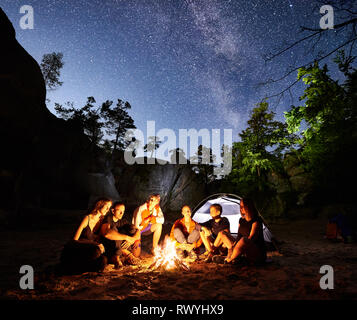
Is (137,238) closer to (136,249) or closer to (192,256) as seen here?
(136,249)

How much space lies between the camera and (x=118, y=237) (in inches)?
153

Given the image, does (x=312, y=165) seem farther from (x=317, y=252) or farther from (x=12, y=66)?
(x=12, y=66)

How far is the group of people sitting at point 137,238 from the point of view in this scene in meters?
3.38

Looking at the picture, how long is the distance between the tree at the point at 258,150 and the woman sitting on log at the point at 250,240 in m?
13.8

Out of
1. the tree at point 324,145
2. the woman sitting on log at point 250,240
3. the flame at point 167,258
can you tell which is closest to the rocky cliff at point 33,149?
the flame at point 167,258

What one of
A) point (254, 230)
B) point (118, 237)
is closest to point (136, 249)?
point (118, 237)

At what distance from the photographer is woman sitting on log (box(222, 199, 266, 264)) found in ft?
12.7

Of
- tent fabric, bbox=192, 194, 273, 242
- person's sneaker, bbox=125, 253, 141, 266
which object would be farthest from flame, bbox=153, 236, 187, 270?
tent fabric, bbox=192, 194, 273, 242

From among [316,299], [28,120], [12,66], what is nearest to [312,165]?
[316,299]

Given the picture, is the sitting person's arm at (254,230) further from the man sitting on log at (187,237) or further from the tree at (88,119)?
the tree at (88,119)

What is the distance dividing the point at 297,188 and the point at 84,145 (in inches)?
845

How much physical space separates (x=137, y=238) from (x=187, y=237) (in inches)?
48.7

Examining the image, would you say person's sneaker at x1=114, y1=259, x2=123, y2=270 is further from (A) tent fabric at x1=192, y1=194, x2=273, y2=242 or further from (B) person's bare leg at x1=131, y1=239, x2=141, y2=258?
(A) tent fabric at x1=192, y1=194, x2=273, y2=242

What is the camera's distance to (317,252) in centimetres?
551
